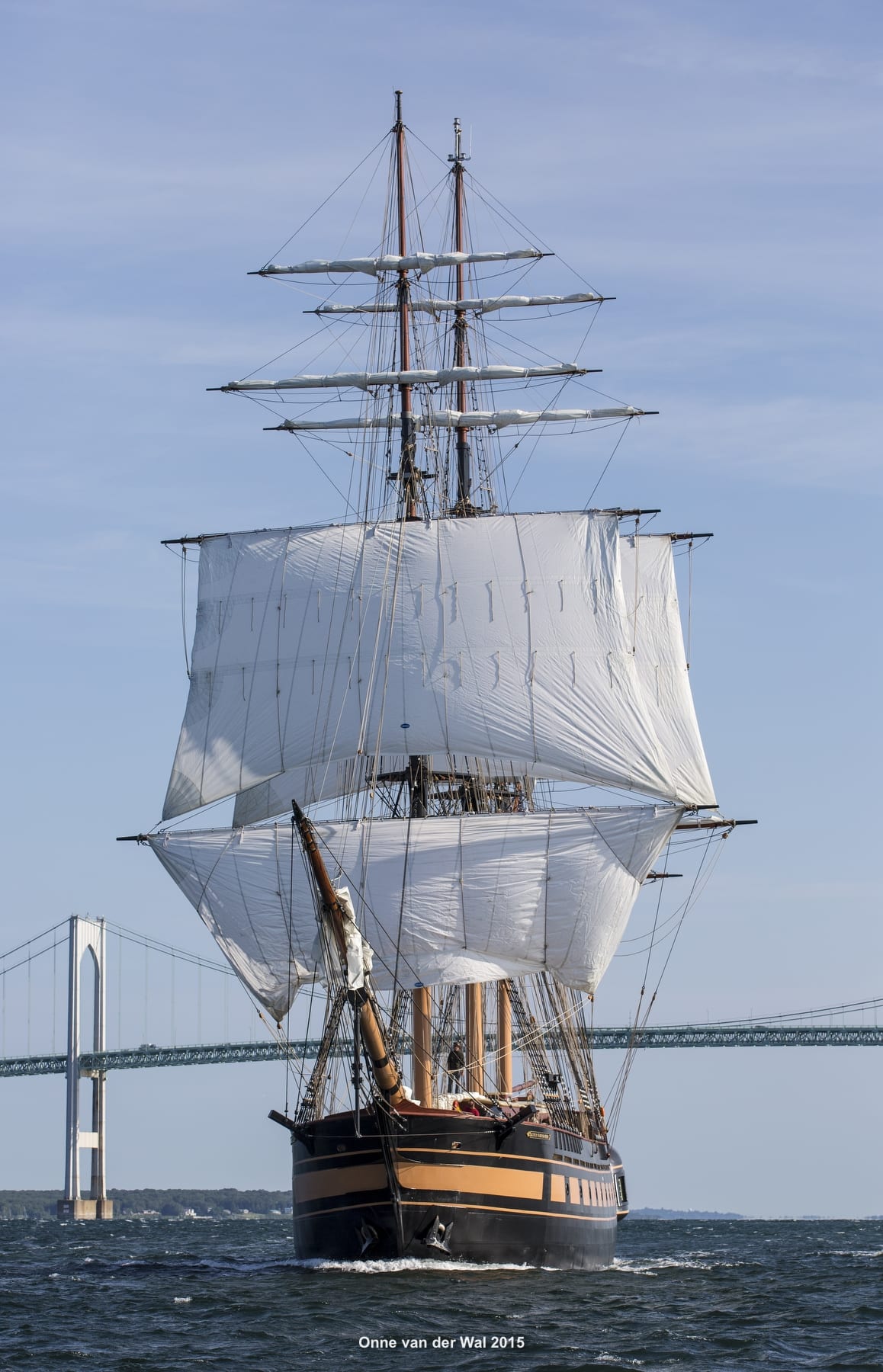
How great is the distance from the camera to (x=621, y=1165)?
2355 inches

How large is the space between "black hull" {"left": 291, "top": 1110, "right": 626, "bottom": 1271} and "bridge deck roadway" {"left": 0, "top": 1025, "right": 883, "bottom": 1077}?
72280mm

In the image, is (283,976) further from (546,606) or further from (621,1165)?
(621,1165)

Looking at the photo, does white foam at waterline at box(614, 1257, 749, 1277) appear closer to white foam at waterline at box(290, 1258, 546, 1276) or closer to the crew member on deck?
the crew member on deck

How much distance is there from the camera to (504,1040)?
4747cm

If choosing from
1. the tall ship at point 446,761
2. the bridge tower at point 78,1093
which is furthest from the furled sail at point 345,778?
the bridge tower at point 78,1093

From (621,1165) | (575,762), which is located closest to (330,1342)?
(575,762)

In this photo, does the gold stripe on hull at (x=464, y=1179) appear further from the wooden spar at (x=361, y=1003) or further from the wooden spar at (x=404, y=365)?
the wooden spar at (x=404, y=365)

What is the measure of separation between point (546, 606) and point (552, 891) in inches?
284

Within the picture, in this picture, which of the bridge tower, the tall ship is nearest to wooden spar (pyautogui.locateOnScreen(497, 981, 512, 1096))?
the tall ship

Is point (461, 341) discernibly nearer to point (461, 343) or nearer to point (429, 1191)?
point (461, 343)

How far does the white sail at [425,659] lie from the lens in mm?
46062

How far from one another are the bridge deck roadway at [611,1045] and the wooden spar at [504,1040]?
62.6 m

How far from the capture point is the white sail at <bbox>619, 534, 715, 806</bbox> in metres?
48.1

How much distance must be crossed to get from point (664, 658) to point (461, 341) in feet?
34.6
